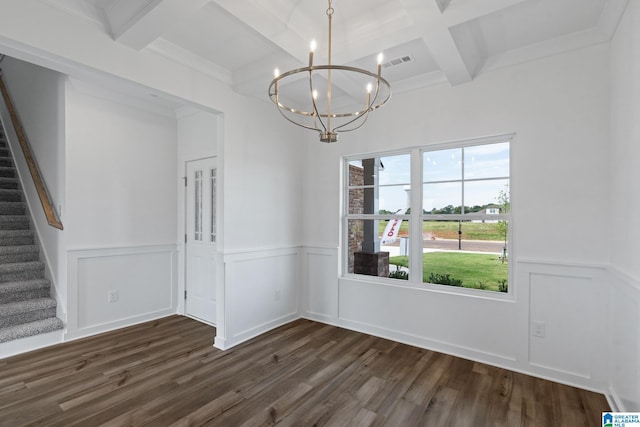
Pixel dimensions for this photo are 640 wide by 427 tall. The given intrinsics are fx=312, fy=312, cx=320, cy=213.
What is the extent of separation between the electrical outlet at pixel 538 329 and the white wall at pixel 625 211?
43 cm

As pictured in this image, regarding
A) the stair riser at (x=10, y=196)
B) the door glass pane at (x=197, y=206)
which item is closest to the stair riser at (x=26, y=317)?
the door glass pane at (x=197, y=206)

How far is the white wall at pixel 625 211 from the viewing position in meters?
1.85

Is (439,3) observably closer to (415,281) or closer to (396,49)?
(396,49)

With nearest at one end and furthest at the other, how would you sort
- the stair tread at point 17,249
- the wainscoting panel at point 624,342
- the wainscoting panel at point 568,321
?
1. the wainscoting panel at point 624,342
2. the wainscoting panel at point 568,321
3. the stair tread at point 17,249

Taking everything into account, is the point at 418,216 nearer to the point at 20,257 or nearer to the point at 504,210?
the point at 504,210

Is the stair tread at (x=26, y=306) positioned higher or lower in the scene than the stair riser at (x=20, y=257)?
lower

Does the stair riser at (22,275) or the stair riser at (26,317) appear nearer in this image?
the stair riser at (26,317)

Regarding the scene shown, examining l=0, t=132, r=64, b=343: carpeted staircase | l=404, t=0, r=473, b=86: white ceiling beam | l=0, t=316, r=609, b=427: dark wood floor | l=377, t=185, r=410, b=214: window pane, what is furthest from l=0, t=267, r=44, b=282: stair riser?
l=404, t=0, r=473, b=86: white ceiling beam

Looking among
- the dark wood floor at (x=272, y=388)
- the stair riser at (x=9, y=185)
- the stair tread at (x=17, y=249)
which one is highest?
the stair riser at (x=9, y=185)

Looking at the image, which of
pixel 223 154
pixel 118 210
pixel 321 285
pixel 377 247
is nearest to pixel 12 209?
pixel 118 210

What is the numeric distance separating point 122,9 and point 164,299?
3.48m

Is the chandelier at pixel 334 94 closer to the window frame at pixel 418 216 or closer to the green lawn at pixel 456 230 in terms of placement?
the window frame at pixel 418 216

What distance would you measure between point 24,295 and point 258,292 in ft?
8.66

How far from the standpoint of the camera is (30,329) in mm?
3205
